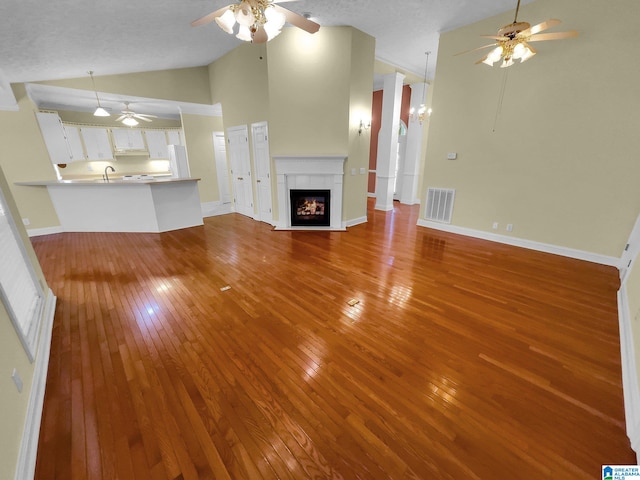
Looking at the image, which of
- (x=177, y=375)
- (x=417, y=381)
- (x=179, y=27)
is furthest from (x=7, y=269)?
(x=179, y=27)

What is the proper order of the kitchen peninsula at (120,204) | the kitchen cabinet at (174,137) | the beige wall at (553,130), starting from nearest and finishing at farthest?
the beige wall at (553,130) → the kitchen peninsula at (120,204) → the kitchen cabinet at (174,137)

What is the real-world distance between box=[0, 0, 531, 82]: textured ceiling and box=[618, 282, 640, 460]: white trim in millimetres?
4395

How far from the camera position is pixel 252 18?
2.18 metres

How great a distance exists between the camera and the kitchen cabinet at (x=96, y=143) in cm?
690

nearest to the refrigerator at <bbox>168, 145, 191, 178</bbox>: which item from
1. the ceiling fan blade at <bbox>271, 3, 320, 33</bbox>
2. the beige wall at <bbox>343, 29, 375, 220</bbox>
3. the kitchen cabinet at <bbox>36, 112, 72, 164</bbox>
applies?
the kitchen cabinet at <bbox>36, 112, 72, 164</bbox>

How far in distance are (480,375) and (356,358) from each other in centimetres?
89

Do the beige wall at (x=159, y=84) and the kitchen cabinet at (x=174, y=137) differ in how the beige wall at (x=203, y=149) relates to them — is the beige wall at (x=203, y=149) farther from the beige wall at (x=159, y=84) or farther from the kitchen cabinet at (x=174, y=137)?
the kitchen cabinet at (x=174, y=137)

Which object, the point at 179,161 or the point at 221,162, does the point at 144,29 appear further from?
the point at 221,162

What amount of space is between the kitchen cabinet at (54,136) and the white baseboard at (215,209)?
2.81m

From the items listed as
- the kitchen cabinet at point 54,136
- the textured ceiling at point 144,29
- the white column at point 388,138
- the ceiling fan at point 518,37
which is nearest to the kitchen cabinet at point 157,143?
the kitchen cabinet at point 54,136

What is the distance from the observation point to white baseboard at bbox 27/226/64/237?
499cm

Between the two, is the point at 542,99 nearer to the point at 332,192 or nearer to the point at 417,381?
the point at 332,192

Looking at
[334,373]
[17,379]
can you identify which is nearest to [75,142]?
[17,379]

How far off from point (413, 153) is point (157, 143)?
26.3 feet
